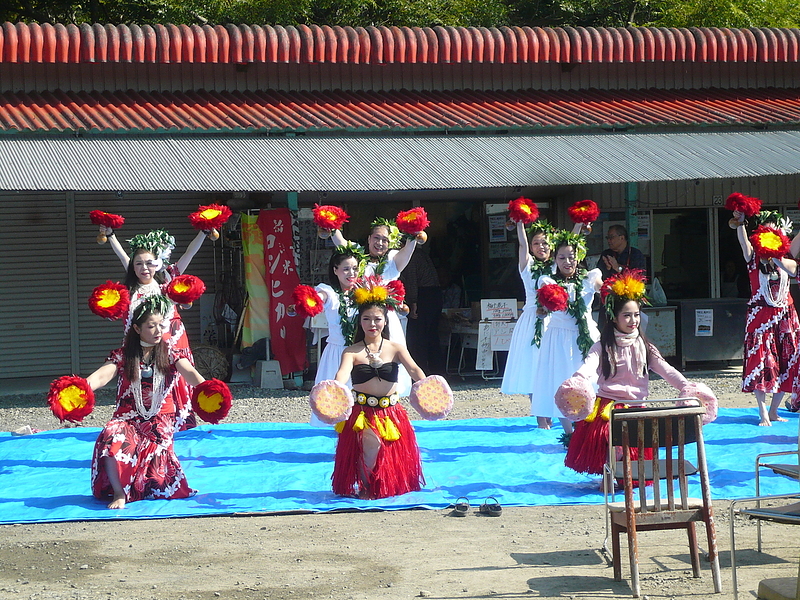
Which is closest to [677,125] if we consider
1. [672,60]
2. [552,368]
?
[672,60]

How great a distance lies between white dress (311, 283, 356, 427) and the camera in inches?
283

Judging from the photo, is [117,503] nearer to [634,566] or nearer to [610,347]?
[610,347]

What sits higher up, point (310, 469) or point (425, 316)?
point (425, 316)

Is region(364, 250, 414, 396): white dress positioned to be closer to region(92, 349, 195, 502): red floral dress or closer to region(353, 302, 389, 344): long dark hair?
region(353, 302, 389, 344): long dark hair

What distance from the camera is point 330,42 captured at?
12.4 metres

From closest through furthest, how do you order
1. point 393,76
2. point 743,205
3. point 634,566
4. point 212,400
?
point 634,566
point 212,400
point 743,205
point 393,76

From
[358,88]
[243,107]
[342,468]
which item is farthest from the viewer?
[358,88]

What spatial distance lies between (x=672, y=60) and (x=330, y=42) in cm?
457

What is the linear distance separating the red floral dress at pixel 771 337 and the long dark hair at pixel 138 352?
16.3ft

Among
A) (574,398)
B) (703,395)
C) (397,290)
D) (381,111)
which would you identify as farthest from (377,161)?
(703,395)

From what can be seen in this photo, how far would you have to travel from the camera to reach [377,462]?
6234 mm

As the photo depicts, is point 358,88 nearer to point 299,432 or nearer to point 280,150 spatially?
point 280,150

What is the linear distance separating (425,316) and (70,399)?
650 cm

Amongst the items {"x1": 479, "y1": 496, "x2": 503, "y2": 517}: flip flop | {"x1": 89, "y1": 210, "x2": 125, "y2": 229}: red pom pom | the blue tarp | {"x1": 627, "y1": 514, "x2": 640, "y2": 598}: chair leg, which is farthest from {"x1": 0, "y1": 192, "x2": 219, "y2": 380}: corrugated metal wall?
{"x1": 627, "y1": 514, "x2": 640, "y2": 598}: chair leg
